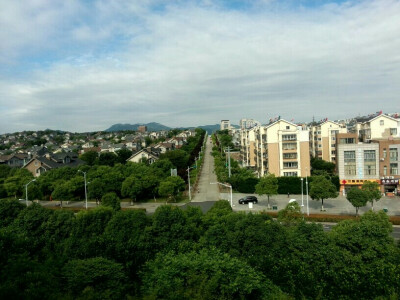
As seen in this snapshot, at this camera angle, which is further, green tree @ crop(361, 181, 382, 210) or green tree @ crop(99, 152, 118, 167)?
green tree @ crop(99, 152, 118, 167)

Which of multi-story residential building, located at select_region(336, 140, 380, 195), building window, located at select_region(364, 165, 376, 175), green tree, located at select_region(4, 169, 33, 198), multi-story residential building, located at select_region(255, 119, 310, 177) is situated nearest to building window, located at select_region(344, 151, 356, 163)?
multi-story residential building, located at select_region(336, 140, 380, 195)

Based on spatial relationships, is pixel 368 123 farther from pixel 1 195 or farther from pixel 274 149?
pixel 1 195

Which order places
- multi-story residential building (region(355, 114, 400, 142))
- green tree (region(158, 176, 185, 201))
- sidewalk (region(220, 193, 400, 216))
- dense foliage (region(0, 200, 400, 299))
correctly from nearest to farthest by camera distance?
dense foliage (region(0, 200, 400, 299)) → sidewalk (region(220, 193, 400, 216)) → green tree (region(158, 176, 185, 201)) → multi-story residential building (region(355, 114, 400, 142))

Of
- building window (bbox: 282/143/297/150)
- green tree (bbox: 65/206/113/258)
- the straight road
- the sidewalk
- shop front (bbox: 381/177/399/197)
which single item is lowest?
the sidewalk

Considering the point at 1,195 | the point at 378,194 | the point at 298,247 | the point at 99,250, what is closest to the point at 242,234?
the point at 298,247

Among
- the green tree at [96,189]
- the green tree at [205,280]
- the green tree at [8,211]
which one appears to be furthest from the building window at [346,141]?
the green tree at [8,211]

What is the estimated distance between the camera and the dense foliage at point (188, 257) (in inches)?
370

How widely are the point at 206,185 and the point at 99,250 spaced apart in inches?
1012

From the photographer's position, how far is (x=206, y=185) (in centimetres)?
3784

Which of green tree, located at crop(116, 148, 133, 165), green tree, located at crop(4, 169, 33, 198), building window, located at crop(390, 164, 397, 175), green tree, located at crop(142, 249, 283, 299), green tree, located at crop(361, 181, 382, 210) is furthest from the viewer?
green tree, located at crop(116, 148, 133, 165)

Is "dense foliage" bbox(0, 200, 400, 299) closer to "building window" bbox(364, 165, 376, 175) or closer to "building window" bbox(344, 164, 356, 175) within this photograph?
"building window" bbox(344, 164, 356, 175)

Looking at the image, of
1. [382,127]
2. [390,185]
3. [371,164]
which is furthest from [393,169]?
[382,127]

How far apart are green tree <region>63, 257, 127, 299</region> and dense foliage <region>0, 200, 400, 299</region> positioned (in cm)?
3

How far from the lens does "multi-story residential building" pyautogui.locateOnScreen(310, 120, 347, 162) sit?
147ft
